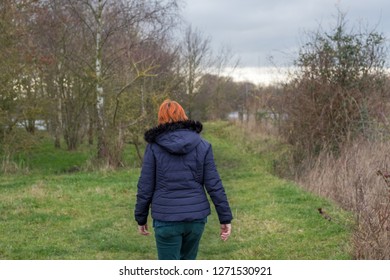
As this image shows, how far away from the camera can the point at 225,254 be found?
21.8 feet

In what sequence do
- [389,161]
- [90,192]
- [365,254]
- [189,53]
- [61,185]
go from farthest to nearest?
1. [189,53]
2. [61,185]
3. [90,192]
4. [389,161]
5. [365,254]

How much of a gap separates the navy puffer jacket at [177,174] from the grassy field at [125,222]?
2405 mm

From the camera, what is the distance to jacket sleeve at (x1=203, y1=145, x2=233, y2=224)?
14.2 feet

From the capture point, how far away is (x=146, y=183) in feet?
14.1

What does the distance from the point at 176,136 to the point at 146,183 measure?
0.45m

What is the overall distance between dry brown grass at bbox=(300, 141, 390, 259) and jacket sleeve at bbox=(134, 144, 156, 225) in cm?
217

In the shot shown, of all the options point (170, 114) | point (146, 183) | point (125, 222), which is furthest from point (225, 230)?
point (125, 222)

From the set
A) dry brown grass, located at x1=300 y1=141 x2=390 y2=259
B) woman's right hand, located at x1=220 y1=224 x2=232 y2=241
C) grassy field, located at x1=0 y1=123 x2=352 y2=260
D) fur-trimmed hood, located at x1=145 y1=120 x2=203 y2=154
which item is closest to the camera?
fur-trimmed hood, located at x1=145 y1=120 x2=203 y2=154

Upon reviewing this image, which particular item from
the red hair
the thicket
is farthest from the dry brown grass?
the red hair

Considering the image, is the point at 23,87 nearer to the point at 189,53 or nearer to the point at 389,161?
the point at 389,161

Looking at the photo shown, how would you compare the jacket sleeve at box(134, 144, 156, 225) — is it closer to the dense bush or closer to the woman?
the woman

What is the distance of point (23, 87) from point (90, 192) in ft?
22.8

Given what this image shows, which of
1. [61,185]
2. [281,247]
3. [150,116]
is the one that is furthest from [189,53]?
[281,247]

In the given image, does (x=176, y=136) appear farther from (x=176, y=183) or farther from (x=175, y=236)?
(x=175, y=236)
